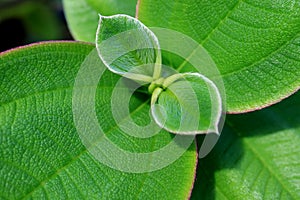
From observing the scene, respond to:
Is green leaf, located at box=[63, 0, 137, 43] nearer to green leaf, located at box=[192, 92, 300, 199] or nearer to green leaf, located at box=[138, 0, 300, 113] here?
green leaf, located at box=[138, 0, 300, 113]

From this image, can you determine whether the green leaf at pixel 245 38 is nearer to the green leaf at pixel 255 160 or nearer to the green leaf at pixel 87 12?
the green leaf at pixel 255 160

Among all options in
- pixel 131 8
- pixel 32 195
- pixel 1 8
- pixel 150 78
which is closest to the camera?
pixel 32 195

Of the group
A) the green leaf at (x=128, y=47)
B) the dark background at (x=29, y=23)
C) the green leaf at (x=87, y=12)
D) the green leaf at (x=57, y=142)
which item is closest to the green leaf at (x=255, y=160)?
the green leaf at (x=57, y=142)

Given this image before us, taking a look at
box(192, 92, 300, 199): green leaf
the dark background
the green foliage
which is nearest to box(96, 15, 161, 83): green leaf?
the green foliage

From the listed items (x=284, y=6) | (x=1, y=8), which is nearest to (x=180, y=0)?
(x=284, y=6)

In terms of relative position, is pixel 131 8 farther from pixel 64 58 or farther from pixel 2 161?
pixel 2 161

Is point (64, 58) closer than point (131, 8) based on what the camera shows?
Yes

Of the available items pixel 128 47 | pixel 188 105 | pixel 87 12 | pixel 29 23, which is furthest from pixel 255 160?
pixel 29 23
